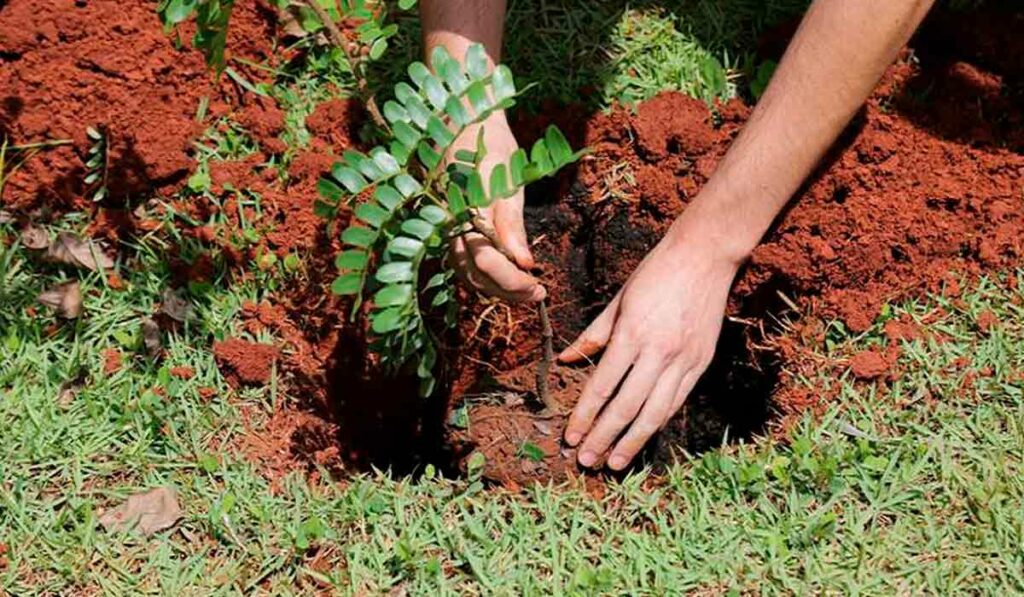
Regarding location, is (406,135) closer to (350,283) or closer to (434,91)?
(434,91)

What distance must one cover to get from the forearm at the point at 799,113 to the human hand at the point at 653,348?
65mm

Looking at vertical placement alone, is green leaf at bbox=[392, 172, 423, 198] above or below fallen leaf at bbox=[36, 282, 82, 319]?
above

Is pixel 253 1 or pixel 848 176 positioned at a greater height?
pixel 848 176

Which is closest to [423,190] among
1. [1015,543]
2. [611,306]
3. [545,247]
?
[611,306]

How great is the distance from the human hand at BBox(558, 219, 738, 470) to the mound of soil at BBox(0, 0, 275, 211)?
1054 mm

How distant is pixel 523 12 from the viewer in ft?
10.3

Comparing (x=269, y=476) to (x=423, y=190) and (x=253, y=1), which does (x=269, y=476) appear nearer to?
(x=423, y=190)

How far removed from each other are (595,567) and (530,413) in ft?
1.67

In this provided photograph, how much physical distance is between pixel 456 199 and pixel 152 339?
1004 mm

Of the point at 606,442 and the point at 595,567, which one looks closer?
the point at 595,567

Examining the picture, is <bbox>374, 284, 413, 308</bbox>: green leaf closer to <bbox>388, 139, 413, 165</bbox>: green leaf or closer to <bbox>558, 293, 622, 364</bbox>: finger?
<bbox>388, 139, 413, 165</bbox>: green leaf

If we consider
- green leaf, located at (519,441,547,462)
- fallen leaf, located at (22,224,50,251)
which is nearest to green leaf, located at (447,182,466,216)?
green leaf, located at (519,441,547,462)

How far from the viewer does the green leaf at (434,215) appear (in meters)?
2.14

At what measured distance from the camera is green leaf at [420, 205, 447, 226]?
7.02ft
